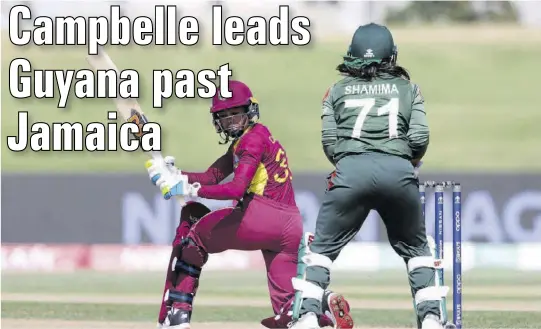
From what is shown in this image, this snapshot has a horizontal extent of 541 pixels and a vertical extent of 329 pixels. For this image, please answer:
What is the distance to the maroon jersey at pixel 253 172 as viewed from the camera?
805 centimetres

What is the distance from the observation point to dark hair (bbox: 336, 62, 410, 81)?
749cm

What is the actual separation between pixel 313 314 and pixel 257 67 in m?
25.8

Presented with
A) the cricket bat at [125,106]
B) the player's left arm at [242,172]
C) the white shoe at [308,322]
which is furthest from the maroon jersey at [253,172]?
the white shoe at [308,322]

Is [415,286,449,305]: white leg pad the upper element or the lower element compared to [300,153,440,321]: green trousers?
lower

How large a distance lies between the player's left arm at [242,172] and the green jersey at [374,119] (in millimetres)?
738

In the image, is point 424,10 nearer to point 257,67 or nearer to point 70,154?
point 257,67

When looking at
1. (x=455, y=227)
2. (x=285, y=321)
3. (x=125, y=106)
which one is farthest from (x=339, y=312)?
(x=125, y=106)

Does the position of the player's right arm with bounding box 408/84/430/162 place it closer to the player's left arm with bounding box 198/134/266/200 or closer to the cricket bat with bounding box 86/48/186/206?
the player's left arm with bounding box 198/134/266/200

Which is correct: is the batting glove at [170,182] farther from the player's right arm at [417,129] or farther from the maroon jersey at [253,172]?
the player's right arm at [417,129]

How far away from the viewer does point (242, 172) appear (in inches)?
318

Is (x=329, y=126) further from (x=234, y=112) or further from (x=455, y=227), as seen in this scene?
(x=455, y=227)

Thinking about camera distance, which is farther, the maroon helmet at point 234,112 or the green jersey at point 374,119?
the maroon helmet at point 234,112

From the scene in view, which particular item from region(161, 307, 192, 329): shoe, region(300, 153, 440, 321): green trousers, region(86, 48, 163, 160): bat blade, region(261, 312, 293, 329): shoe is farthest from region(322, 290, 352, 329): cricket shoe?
region(86, 48, 163, 160): bat blade

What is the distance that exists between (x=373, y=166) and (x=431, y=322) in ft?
3.17
